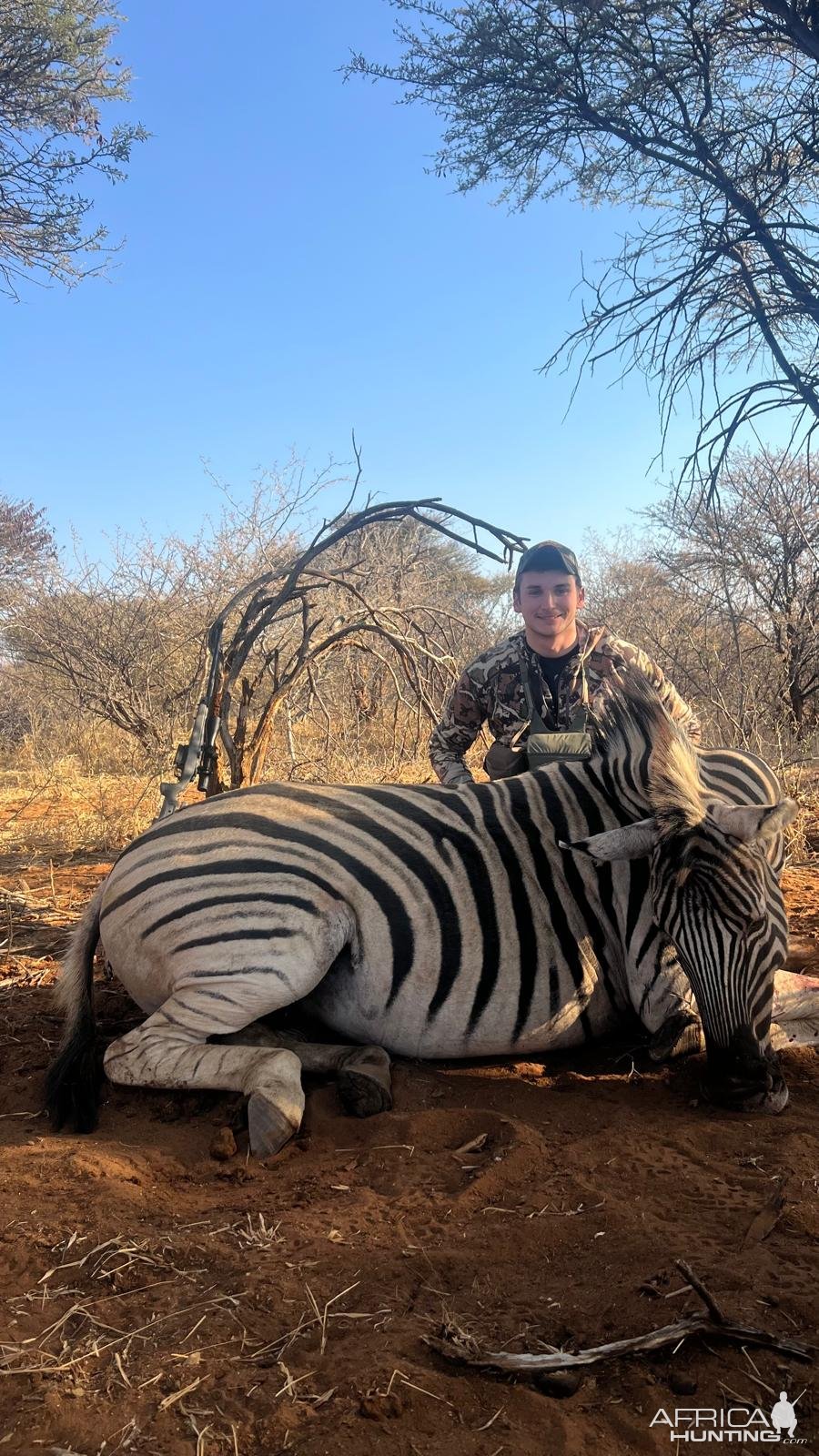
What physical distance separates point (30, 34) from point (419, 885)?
26.1 ft

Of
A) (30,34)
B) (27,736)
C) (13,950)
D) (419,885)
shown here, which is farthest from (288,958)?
(27,736)

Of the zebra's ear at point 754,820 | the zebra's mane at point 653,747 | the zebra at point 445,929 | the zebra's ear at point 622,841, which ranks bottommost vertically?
the zebra at point 445,929

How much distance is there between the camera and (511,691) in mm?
4004

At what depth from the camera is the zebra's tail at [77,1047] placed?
234 centimetres

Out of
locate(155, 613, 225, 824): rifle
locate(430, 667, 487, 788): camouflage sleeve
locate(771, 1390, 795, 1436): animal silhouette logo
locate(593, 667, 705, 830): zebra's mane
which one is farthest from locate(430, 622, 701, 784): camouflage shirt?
locate(771, 1390, 795, 1436): animal silhouette logo

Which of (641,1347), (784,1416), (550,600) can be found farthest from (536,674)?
(784,1416)

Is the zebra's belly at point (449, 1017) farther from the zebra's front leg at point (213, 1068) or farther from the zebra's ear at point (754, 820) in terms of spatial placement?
the zebra's ear at point (754, 820)

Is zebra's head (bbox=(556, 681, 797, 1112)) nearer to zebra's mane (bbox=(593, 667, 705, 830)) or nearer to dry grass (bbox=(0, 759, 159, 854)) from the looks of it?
zebra's mane (bbox=(593, 667, 705, 830))

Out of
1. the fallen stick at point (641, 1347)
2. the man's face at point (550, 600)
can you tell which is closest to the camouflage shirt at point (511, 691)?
the man's face at point (550, 600)

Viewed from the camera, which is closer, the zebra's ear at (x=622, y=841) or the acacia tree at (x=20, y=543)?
the zebra's ear at (x=622, y=841)

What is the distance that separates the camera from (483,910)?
261 centimetres

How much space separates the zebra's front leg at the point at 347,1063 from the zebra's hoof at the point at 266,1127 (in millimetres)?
187

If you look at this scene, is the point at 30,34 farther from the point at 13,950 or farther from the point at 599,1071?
the point at 599,1071

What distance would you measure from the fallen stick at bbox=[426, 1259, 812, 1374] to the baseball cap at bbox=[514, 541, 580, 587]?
288 cm
